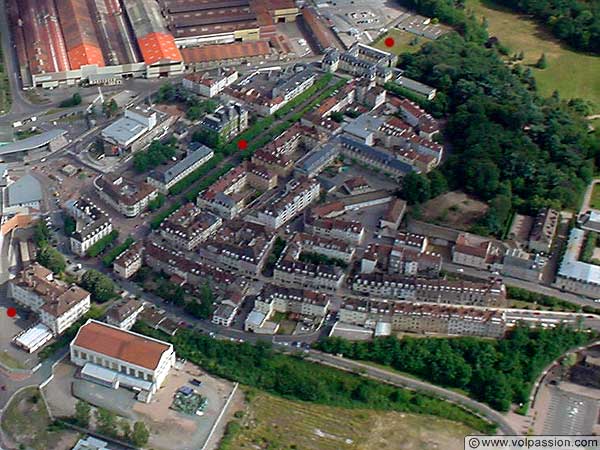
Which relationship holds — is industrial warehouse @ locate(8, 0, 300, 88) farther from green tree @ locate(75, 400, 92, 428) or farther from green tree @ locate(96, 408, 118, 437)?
green tree @ locate(96, 408, 118, 437)

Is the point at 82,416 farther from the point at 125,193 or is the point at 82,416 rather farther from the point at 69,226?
the point at 125,193

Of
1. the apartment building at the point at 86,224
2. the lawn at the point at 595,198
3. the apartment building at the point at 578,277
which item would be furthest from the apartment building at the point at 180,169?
the lawn at the point at 595,198

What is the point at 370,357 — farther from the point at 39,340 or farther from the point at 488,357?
the point at 39,340

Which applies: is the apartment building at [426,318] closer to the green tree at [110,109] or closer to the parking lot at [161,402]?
the parking lot at [161,402]

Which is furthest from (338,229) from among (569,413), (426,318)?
(569,413)

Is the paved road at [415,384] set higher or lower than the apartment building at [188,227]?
lower

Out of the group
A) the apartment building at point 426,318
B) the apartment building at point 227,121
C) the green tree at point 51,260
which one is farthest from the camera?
the apartment building at point 227,121

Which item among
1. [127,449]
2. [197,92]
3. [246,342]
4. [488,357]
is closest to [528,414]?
[488,357]

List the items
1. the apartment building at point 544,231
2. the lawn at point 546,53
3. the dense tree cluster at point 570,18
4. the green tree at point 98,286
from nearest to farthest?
the green tree at point 98,286
the apartment building at point 544,231
the lawn at point 546,53
the dense tree cluster at point 570,18
